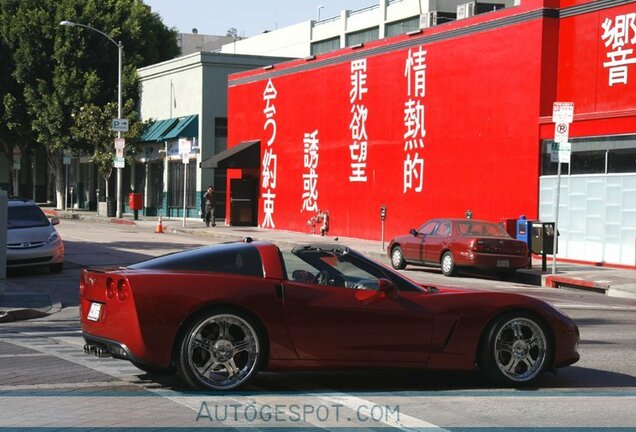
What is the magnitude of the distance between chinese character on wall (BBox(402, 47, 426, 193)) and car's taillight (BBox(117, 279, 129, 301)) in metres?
24.3

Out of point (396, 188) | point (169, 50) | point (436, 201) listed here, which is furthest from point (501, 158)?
point (169, 50)

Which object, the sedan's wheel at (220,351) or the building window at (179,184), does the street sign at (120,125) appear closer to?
the building window at (179,184)

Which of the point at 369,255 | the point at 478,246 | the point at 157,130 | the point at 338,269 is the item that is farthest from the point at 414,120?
the point at 338,269

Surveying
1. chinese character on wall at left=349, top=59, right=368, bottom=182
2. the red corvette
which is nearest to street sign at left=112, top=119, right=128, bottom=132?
chinese character on wall at left=349, top=59, right=368, bottom=182

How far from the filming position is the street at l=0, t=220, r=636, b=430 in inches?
294

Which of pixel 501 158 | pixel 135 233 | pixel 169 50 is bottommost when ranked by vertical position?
pixel 135 233

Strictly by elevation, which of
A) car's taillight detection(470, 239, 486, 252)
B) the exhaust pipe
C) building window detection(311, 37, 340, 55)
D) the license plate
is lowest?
the exhaust pipe

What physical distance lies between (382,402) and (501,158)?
21.3 metres

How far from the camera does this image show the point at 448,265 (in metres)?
23.6

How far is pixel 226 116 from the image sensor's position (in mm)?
47844

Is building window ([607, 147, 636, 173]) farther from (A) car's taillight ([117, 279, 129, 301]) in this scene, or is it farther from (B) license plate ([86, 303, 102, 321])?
(A) car's taillight ([117, 279, 129, 301])

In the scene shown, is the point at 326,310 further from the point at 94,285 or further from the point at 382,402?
the point at 94,285

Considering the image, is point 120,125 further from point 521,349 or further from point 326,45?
point 521,349

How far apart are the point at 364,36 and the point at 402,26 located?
4.30 m
